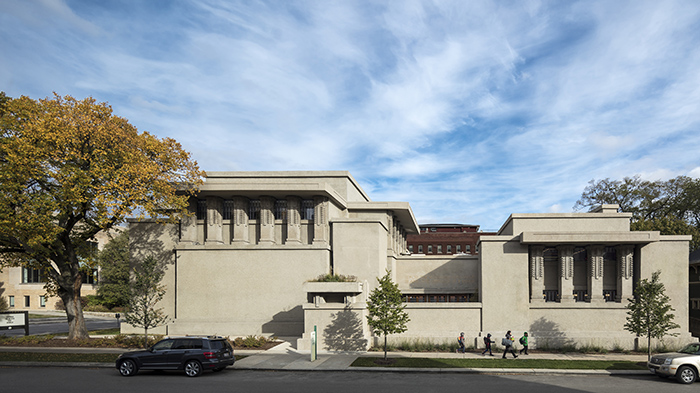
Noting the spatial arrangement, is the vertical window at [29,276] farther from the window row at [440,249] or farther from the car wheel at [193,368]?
the car wheel at [193,368]

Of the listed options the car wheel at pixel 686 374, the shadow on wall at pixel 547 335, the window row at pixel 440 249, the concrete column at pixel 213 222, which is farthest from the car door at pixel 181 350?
the window row at pixel 440 249

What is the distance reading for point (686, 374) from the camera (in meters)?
20.6

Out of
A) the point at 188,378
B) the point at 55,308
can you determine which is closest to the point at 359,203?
the point at 188,378

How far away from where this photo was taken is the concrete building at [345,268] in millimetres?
31875

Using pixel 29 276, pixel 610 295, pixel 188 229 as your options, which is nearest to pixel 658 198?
pixel 610 295

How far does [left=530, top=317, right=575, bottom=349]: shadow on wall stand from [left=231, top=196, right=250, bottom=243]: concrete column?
21.9 meters

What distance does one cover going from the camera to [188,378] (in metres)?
21.2

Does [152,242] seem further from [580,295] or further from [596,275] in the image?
[596,275]

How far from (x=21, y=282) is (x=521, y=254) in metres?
70.6

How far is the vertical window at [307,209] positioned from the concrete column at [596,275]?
67.7 feet

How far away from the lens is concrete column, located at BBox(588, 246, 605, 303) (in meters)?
33.1

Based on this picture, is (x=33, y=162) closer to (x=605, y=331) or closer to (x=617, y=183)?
(x=605, y=331)

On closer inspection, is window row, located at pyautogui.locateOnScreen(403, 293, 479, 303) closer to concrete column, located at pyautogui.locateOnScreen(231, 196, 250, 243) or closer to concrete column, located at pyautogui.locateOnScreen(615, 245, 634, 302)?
concrete column, located at pyautogui.locateOnScreen(615, 245, 634, 302)

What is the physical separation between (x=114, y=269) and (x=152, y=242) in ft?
101
